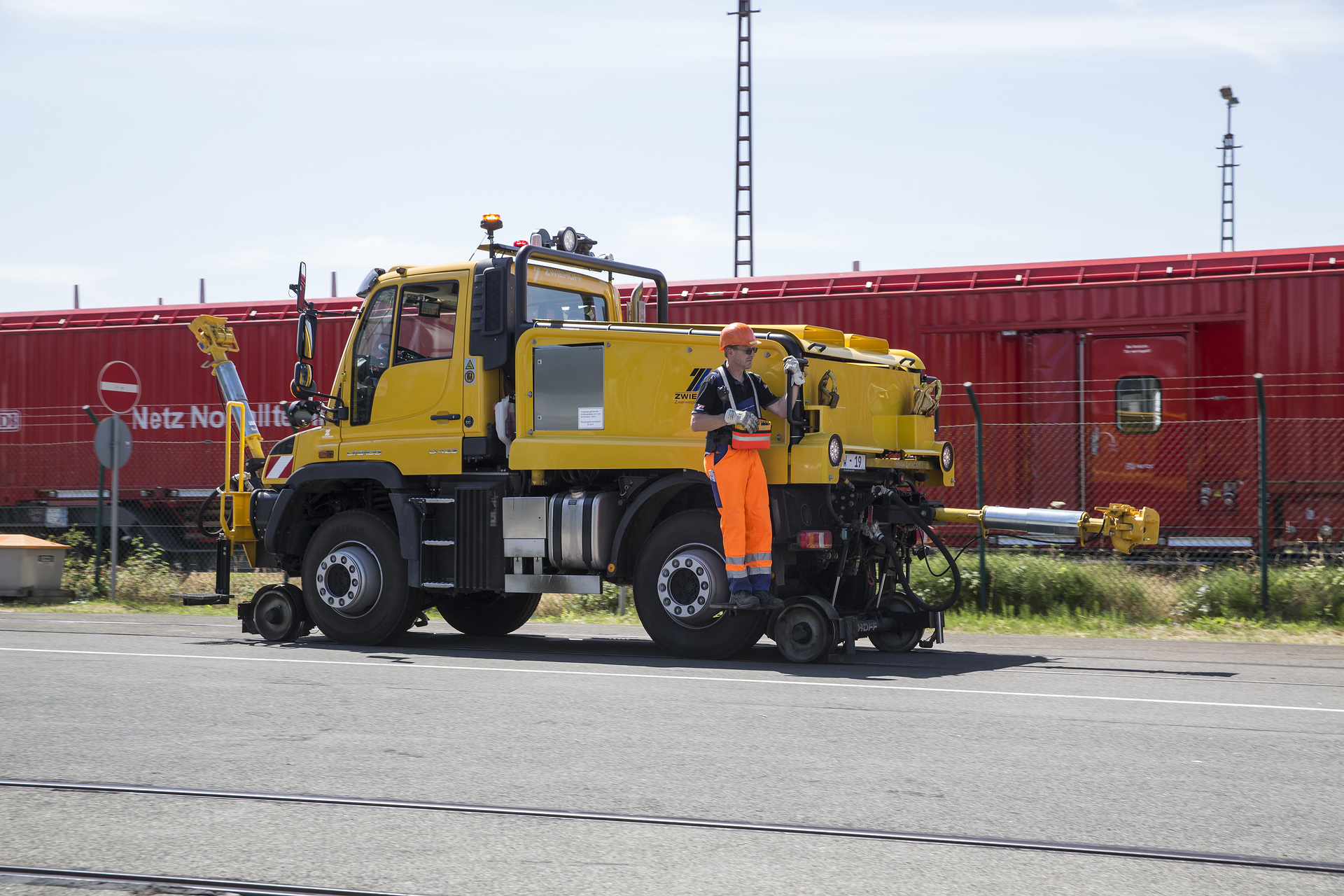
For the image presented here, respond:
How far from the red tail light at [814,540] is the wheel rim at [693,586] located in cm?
58

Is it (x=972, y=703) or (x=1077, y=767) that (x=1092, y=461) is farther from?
(x=1077, y=767)

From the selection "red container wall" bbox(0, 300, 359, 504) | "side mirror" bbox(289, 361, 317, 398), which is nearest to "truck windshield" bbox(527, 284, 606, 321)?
"side mirror" bbox(289, 361, 317, 398)

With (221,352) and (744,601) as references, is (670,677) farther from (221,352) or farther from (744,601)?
(221,352)

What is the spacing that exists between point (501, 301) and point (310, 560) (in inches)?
105

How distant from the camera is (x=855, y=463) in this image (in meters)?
9.39

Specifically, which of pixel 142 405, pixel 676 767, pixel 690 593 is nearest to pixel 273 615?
pixel 690 593

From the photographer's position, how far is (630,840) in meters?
4.47

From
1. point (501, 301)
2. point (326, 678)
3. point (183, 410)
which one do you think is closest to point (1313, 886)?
point (326, 678)

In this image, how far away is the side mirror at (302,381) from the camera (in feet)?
34.7

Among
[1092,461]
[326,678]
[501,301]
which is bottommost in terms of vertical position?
[326,678]

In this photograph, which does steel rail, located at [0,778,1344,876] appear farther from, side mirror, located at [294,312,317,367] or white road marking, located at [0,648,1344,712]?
side mirror, located at [294,312,317,367]

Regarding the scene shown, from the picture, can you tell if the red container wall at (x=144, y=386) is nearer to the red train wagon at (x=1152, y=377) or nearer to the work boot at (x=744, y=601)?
the red train wagon at (x=1152, y=377)

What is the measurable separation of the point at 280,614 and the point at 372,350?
2.29m

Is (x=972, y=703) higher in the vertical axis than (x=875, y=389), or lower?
lower
